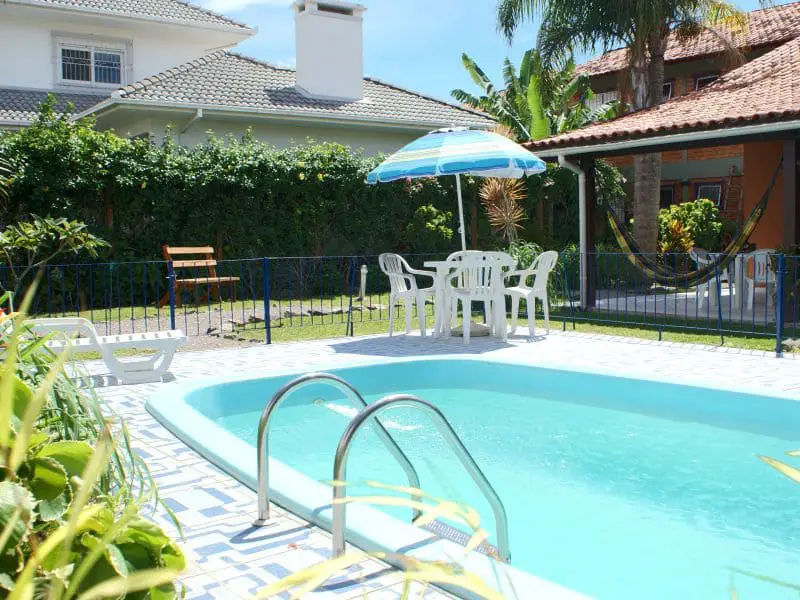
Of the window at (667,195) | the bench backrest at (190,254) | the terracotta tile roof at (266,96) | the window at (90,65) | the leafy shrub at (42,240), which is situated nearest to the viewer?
→ the leafy shrub at (42,240)

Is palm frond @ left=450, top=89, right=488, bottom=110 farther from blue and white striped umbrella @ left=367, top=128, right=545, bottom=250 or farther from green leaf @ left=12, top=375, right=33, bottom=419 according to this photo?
green leaf @ left=12, top=375, right=33, bottom=419

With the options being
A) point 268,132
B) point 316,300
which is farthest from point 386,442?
point 268,132

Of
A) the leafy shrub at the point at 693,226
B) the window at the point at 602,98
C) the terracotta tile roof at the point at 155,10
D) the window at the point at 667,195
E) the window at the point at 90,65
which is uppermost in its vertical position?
the terracotta tile roof at the point at 155,10

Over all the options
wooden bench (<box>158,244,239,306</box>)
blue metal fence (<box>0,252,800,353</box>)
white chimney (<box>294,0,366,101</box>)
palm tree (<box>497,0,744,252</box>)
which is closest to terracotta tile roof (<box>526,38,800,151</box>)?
blue metal fence (<box>0,252,800,353</box>)

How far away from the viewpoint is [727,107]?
46.5 ft

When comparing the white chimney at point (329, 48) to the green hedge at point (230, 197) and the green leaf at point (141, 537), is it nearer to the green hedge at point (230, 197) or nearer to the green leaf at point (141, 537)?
the green hedge at point (230, 197)

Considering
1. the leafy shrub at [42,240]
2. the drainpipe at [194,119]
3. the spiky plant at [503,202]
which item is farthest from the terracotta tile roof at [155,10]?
the spiky plant at [503,202]

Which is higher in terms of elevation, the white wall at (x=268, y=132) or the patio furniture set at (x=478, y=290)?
the white wall at (x=268, y=132)

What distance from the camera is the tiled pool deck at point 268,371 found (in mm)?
3674

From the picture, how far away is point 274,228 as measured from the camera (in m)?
18.0

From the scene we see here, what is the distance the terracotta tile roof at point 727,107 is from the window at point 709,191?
1208 cm

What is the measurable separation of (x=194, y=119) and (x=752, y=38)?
20000 millimetres

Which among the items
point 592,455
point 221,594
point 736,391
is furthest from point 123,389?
point 736,391

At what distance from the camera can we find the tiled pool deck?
3.67 meters
